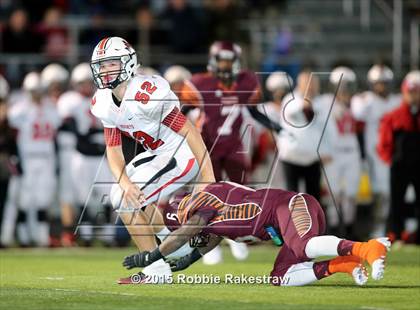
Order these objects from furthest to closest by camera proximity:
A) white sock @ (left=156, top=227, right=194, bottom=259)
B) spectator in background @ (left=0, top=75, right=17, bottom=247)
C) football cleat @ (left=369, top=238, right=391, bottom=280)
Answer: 1. spectator in background @ (left=0, top=75, right=17, bottom=247)
2. white sock @ (left=156, top=227, right=194, bottom=259)
3. football cleat @ (left=369, top=238, right=391, bottom=280)

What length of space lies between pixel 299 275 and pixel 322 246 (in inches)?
17.2

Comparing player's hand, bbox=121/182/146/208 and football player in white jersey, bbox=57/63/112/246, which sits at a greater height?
player's hand, bbox=121/182/146/208

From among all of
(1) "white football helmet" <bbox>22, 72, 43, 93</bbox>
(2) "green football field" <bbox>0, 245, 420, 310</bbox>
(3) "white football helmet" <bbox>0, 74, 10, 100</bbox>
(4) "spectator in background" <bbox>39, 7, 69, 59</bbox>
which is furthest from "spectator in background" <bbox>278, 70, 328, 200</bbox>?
(4) "spectator in background" <bbox>39, 7, 69, 59</bbox>

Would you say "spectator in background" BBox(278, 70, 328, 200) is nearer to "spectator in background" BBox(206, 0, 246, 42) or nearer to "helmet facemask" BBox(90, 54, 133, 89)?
"spectator in background" BBox(206, 0, 246, 42)

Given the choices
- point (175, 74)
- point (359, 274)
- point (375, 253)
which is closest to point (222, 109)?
point (175, 74)

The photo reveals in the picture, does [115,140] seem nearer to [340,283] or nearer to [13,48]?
[340,283]

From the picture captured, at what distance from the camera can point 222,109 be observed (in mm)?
12078

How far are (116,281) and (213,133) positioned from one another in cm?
343

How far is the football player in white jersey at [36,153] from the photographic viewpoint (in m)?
15.0

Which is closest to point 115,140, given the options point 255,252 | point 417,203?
point 255,252

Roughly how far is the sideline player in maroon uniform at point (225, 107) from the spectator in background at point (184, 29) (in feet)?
16.7

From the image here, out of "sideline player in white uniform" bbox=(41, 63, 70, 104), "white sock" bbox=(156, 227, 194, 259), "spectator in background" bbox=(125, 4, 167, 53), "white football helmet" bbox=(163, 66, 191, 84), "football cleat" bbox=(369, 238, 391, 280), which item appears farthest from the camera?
"spectator in background" bbox=(125, 4, 167, 53)

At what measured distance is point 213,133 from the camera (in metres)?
12.1

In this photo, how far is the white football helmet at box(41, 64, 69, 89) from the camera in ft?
50.3
